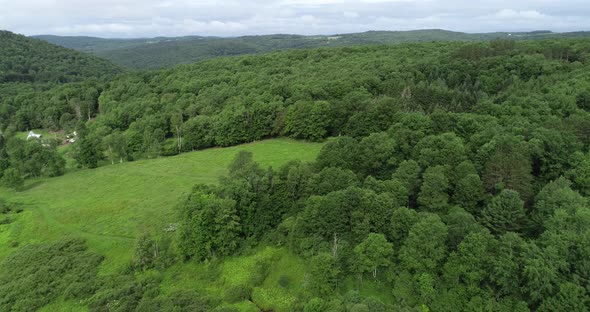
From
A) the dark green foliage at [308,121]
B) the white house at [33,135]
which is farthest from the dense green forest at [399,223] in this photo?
the white house at [33,135]

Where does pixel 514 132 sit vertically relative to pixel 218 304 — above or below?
above

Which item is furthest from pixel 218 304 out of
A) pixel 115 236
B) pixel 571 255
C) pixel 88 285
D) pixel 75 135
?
pixel 75 135

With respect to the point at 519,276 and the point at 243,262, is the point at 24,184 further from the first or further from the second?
the point at 519,276

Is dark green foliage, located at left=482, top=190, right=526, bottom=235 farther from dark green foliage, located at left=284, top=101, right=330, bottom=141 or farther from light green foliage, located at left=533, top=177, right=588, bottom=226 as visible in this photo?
dark green foliage, located at left=284, top=101, right=330, bottom=141

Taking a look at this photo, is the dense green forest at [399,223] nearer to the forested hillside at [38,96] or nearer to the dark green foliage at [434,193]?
the dark green foliage at [434,193]

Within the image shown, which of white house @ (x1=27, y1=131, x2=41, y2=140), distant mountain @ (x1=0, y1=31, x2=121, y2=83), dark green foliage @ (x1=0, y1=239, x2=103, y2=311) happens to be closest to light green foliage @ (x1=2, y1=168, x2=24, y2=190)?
dark green foliage @ (x1=0, y1=239, x2=103, y2=311)
